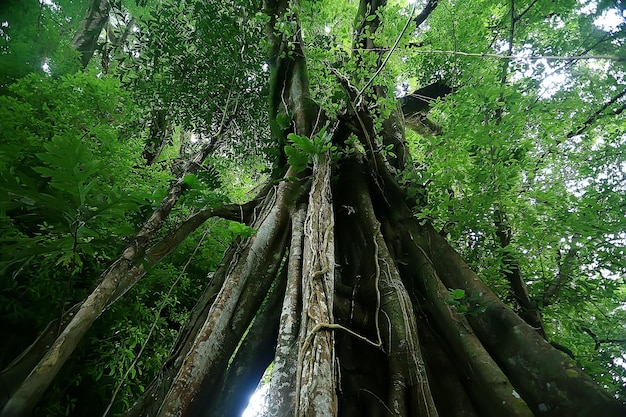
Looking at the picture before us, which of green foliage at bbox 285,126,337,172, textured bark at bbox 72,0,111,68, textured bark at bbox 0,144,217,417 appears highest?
textured bark at bbox 72,0,111,68

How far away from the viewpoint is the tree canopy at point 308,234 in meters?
1.82

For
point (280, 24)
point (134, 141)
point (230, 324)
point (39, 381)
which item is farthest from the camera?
point (134, 141)

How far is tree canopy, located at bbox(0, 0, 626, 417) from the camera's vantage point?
5.97 feet

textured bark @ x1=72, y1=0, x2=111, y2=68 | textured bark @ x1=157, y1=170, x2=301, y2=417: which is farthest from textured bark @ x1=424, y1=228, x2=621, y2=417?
textured bark @ x1=72, y1=0, x2=111, y2=68

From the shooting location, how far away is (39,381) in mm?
1454

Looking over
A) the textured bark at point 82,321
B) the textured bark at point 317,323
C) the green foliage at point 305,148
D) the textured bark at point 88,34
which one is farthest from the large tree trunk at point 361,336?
the textured bark at point 88,34

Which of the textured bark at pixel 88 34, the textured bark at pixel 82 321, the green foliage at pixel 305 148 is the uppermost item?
the textured bark at pixel 88 34

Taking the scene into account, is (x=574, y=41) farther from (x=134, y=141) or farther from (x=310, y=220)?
(x=134, y=141)

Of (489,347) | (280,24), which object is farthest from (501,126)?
(280,24)

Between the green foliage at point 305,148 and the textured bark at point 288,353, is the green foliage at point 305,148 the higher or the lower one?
the higher one

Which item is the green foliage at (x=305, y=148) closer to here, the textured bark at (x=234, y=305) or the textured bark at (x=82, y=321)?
the textured bark at (x=234, y=305)

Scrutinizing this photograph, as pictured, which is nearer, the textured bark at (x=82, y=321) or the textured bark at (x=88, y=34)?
the textured bark at (x=82, y=321)

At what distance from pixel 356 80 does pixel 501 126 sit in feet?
7.66

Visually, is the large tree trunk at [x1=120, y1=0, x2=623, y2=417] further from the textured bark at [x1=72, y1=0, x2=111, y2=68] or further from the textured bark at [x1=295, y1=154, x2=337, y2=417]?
the textured bark at [x1=72, y1=0, x2=111, y2=68]
